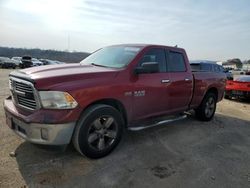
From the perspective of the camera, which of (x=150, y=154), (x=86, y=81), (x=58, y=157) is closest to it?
(x=86, y=81)

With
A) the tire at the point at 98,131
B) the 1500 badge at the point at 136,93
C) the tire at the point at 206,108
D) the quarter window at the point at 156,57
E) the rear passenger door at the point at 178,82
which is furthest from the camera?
the tire at the point at 206,108

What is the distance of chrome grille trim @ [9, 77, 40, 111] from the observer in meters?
3.53

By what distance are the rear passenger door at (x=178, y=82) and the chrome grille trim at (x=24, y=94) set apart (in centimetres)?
278

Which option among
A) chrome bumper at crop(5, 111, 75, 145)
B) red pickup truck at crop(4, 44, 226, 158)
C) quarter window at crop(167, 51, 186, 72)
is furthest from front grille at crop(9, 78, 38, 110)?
quarter window at crop(167, 51, 186, 72)

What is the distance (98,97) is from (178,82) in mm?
2252

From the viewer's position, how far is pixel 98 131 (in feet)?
13.2

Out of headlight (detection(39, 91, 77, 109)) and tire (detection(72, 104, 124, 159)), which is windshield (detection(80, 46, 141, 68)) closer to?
tire (detection(72, 104, 124, 159))

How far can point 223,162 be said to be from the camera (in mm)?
4250

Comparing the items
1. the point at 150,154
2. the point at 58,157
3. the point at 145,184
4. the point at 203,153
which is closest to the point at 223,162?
the point at 203,153

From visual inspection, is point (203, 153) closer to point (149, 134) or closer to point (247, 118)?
point (149, 134)

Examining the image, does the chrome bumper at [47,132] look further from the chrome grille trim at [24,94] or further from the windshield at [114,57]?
the windshield at [114,57]

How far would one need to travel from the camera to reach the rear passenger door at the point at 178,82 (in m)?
5.33

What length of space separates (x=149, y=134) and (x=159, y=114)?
56 cm

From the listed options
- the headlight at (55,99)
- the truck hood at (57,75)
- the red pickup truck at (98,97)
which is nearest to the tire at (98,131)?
the red pickup truck at (98,97)
